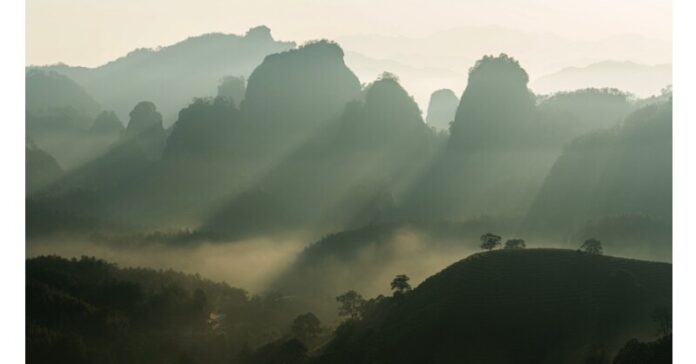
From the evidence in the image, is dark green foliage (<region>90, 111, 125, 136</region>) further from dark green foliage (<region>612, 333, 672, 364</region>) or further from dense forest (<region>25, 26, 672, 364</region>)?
dark green foliage (<region>612, 333, 672, 364</region>)

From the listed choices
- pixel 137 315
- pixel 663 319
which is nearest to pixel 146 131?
pixel 137 315

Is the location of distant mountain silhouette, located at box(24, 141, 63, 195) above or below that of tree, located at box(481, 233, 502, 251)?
above

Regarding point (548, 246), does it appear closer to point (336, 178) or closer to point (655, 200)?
point (655, 200)

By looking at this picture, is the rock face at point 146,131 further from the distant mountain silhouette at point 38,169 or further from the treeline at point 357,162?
the distant mountain silhouette at point 38,169

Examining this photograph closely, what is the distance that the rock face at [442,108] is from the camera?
101ft

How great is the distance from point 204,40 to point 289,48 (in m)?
3.72

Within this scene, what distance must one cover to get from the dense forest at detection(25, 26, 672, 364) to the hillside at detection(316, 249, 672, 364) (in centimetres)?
7

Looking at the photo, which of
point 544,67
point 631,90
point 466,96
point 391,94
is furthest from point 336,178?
point 631,90

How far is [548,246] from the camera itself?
27406 millimetres

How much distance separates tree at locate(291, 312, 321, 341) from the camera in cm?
2598

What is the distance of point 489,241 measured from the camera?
27250 millimetres

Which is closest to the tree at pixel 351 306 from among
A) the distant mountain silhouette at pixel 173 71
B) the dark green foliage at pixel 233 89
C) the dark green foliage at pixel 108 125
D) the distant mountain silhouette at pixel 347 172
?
the distant mountain silhouette at pixel 347 172

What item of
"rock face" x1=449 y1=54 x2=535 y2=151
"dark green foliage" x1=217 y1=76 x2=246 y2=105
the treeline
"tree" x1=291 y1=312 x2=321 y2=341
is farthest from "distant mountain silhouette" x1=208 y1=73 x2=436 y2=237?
"tree" x1=291 y1=312 x2=321 y2=341

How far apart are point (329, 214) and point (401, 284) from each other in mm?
4179
